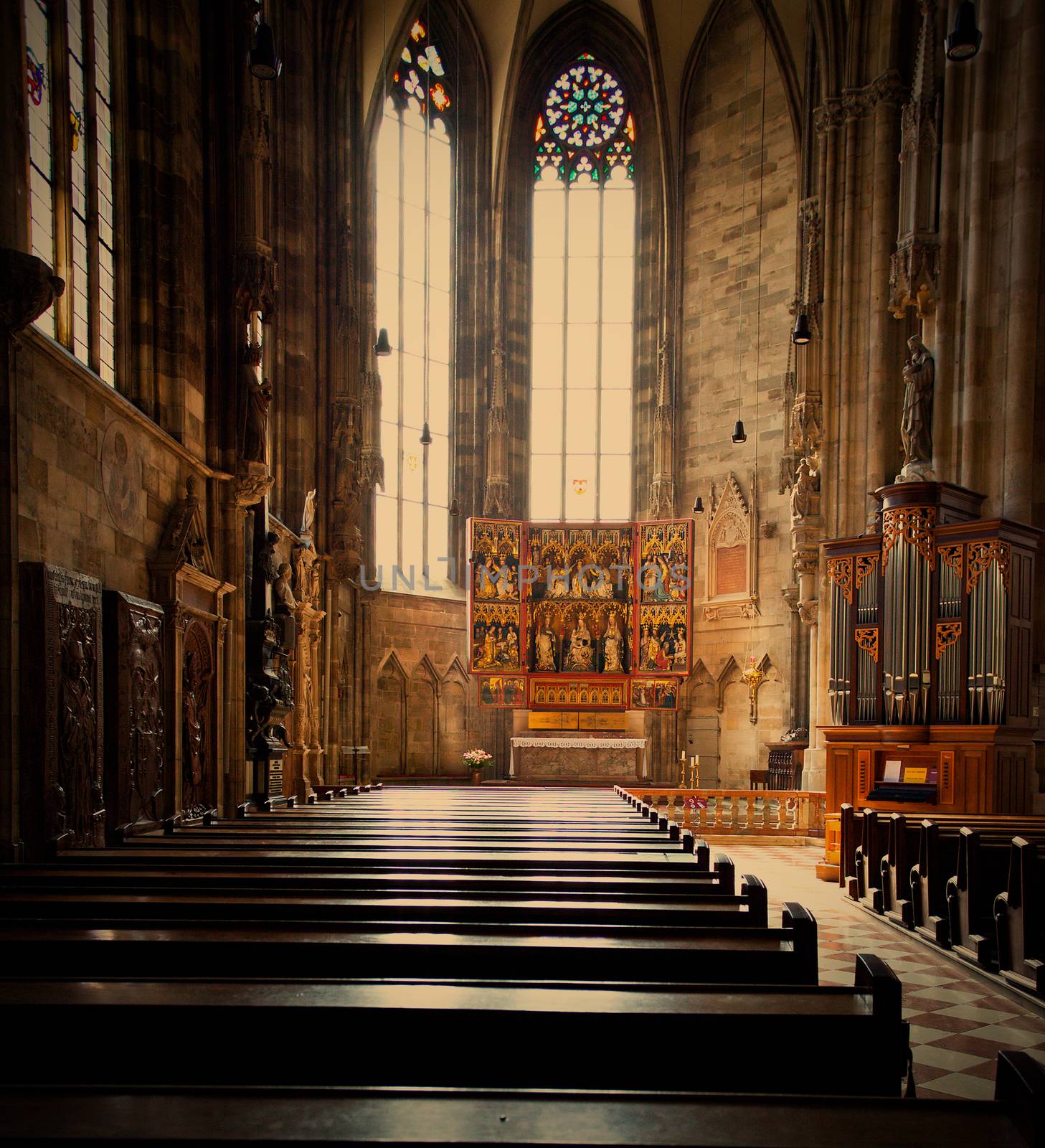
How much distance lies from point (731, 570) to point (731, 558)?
0.26 m

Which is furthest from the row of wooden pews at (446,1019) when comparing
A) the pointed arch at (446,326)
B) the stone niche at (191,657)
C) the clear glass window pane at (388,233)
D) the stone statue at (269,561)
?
the clear glass window pane at (388,233)

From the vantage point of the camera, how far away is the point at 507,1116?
68.4 inches

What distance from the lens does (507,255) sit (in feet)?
82.5

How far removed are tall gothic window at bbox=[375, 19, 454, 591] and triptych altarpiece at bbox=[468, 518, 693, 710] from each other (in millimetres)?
5024

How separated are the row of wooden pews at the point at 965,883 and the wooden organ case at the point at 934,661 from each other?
6.01 feet

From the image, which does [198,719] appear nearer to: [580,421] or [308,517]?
[308,517]

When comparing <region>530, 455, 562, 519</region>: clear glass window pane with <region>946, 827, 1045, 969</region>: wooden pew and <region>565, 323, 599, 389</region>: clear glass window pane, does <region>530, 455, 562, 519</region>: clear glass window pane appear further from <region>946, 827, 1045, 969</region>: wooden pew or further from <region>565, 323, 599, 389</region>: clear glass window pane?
<region>946, 827, 1045, 969</region>: wooden pew

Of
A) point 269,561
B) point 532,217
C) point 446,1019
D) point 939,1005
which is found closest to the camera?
point 446,1019

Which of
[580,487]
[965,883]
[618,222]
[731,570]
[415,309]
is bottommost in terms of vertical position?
[965,883]

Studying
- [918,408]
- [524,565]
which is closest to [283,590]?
[524,565]

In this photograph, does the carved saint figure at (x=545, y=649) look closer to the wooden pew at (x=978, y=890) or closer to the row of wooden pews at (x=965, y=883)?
the row of wooden pews at (x=965, y=883)

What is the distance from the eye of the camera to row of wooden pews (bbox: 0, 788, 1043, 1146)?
5.68ft

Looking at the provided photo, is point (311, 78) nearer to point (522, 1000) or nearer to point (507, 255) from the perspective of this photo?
point (507, 255)

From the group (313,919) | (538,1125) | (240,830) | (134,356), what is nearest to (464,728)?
(134,356)
